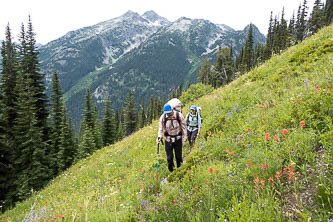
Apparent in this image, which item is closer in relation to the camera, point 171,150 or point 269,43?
point 171,150

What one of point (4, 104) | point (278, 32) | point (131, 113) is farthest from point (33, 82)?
point (278, 32)

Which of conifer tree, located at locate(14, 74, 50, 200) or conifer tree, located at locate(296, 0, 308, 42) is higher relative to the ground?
conifer tree, located at locate(296, 0, 308, 42)

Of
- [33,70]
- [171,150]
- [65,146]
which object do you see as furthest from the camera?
[65,146]

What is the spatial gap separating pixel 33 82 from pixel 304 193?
29.5 meters

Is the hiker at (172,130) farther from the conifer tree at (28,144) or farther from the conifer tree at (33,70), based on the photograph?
the conifer tree at (33,70)

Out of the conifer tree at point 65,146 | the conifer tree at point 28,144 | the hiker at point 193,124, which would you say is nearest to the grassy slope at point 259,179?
the hiker at point 193,124

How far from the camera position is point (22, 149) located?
22531 millimetres

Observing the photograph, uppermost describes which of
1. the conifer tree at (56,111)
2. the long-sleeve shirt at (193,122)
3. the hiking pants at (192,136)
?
the long-sleeve shirt at (193,122)

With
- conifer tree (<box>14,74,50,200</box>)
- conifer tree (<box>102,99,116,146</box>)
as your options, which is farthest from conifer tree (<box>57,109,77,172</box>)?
conifer tree (<box>102,99,116,146</box>)

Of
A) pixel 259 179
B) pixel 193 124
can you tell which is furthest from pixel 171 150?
pixel 259 179

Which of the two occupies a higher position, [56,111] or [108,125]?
[56,111]

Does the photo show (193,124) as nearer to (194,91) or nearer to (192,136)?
(192,136)

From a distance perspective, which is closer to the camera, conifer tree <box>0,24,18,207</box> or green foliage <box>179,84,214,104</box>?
conifer tree <box>0,24,18,207</box>

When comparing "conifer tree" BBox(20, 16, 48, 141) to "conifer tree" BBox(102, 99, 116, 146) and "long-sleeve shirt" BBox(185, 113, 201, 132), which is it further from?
"long-sleeve shirt" BBox(185, 113, 201, 132)
